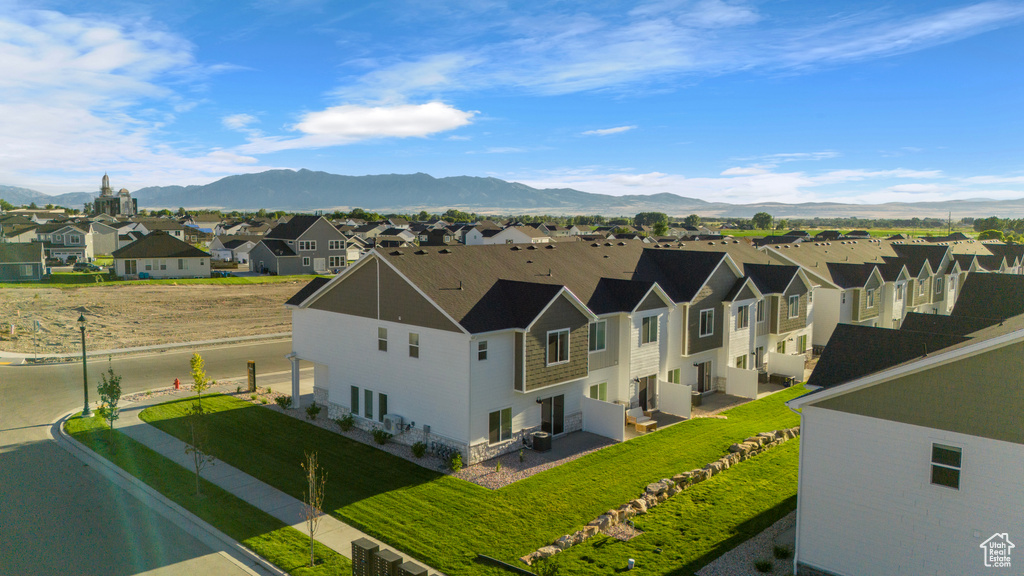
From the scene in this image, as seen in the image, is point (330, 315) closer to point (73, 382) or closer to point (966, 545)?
point (73, 382)

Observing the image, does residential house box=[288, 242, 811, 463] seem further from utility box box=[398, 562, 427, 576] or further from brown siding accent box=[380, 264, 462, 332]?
utility box box=[398, 562, 427, 576]

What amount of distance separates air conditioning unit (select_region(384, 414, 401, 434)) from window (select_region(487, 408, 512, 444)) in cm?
428

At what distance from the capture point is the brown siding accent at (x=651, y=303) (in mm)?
29547

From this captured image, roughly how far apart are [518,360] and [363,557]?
11088 millimetres

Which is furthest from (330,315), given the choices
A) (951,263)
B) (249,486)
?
(951,263)

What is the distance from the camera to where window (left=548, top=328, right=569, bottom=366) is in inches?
997

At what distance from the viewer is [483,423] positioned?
23797 millimetres

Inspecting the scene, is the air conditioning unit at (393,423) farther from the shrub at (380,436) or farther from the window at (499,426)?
the window at (499,426)

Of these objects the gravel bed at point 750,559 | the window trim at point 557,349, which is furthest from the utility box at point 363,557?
the window trim at point 557,349

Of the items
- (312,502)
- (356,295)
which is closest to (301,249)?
(356,295)

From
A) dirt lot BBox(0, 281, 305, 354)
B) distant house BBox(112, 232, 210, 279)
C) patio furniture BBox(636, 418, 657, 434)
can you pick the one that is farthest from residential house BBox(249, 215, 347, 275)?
patio furniture BBox(636, 418, 657, 434)

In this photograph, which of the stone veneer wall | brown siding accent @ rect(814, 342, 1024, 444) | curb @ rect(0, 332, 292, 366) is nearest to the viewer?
brown siding accent @ rect(814, 342, 1024, 444)

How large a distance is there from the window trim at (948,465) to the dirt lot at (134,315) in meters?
42.4

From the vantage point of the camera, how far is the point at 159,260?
8112 cm
